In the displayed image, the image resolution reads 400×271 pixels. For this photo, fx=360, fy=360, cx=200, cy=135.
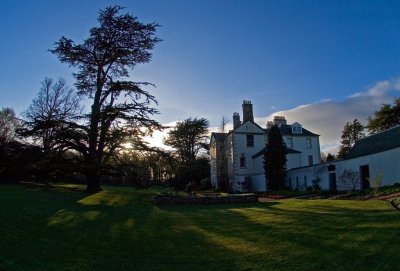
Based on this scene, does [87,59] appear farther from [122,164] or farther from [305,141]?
[305,141]

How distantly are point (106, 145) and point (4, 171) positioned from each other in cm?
681

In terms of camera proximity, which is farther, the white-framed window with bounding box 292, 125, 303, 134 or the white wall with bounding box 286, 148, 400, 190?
the white-framed window with bounding box 292, 125, 303, 134

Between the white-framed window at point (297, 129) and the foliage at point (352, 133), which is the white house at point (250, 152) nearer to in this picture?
the white-framed window at point (297, 129)

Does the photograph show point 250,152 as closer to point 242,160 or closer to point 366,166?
point 242,160

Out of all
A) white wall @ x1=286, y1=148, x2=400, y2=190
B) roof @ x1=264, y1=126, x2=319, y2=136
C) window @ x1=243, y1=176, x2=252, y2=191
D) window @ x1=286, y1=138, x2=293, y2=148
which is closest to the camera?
white wall @ x1=286, y1=148, x2=400, y2=190

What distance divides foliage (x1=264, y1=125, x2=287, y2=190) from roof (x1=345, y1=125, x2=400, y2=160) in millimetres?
7446

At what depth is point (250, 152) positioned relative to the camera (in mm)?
44344

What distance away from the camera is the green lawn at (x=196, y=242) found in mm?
6801

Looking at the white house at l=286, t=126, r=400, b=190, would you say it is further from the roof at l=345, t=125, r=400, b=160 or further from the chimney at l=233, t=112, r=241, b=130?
the chimney at l=233, t=112, r=241, b=130

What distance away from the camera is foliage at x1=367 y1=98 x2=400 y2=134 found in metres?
47.2

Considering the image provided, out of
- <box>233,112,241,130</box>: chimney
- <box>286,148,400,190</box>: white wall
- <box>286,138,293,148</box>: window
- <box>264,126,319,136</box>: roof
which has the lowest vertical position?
<box>286,148,400,190</box>: white wall

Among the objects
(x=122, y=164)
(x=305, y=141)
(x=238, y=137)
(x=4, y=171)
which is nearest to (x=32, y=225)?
(x=122, y=164)

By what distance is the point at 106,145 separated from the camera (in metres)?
23.7

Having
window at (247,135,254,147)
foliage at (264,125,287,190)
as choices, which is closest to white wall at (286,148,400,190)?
foliage at (264,125,287,190)
